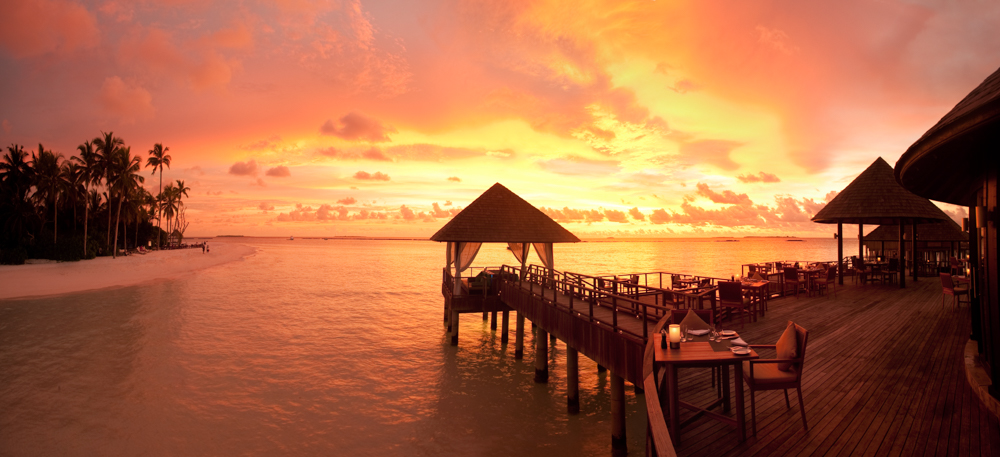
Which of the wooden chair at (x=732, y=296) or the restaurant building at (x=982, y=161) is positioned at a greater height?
the restaurant building at (x=982, y=161)

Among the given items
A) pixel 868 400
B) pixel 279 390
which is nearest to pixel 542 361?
pixel 279 390

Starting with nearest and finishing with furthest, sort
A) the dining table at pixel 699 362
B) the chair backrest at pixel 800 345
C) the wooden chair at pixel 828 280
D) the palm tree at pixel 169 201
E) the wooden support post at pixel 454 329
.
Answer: the dining table at pixel 699 362
the chair backrest at pixel 800 345
the wooden chair at pixel 828 280
the wooden support post at pixel 454 329
the palm tree at pixel 169 201

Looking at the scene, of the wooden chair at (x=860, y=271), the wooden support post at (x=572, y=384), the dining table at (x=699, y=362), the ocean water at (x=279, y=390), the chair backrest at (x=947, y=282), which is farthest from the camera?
the wooden chair at (x=860, y=271)

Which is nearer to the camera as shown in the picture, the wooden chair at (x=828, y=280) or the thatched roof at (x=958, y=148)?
the thatched roof at (x=958, y=148)

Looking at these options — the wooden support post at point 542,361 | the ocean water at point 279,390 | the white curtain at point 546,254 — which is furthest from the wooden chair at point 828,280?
the wooden support post at point 542,361

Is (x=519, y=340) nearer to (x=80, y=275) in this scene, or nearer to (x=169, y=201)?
(x=80, y=275)

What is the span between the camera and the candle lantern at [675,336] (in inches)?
202

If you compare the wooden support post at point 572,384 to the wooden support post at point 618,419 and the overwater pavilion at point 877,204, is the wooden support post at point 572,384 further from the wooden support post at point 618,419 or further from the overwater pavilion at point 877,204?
the overwater pavilion at point 877,204

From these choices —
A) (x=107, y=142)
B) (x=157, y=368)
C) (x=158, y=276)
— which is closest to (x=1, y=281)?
(x=158, y=276)

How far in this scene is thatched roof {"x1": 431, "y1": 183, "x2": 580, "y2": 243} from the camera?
702 inches

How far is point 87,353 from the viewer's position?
1772 centimetres

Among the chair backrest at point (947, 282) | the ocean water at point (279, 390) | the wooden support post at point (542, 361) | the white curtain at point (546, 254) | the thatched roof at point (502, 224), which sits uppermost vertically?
the thatched roof at point (502, 224)

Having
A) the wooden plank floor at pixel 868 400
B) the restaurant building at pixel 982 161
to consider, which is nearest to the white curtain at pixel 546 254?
the wooden plank floor at pixel 868 400

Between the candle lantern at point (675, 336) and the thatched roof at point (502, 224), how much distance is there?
12.4m
